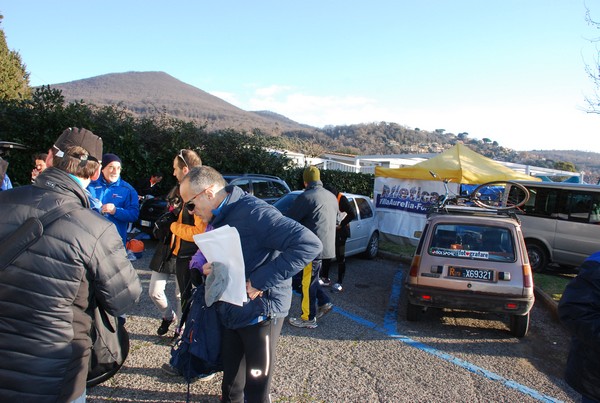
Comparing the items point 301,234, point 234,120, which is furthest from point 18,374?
point 234,120

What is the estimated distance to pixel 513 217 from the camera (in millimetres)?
5594

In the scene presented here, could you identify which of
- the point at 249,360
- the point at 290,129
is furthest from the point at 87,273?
the point at 290,129

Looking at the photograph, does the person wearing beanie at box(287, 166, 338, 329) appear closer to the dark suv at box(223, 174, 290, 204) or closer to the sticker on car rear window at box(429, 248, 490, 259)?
the sticker on car rear window at box(429, 248, 490, 259)

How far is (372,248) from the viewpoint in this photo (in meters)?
9.62

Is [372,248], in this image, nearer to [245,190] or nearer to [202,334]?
[245,190]

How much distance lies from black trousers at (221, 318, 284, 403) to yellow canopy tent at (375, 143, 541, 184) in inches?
362

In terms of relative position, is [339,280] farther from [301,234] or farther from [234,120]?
[234,120]

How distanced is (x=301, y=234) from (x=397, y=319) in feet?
13.0

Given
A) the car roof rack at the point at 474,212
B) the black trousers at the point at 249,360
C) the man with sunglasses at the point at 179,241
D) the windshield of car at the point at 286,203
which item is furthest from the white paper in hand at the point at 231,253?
the windshield of car at the point at 286,203

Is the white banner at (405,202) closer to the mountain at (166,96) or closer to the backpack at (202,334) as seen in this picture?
the backpack at (202,334)

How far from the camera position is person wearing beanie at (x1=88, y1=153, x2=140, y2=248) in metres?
4.18

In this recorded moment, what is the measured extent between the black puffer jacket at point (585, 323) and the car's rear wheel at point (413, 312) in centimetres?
332

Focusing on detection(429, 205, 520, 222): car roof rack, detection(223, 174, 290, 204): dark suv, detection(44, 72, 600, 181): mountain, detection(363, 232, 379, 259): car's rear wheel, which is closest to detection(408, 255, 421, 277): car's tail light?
detection(429, 205, 520, 222): car roof rack

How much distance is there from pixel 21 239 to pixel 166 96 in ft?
324
